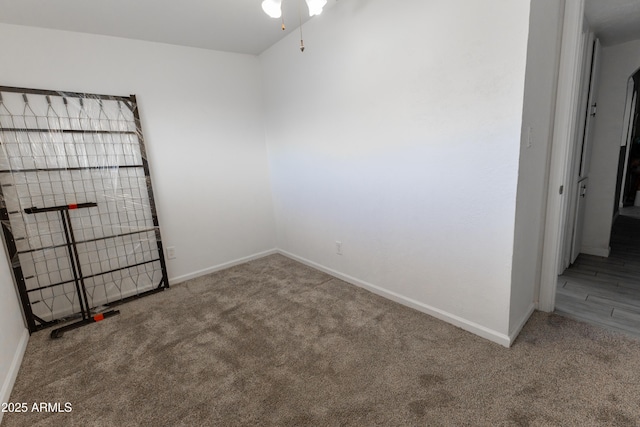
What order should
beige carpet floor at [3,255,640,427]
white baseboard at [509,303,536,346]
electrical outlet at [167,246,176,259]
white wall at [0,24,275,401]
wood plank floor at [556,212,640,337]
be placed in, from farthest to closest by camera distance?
electrical outlet at [167,246,176,259] → white wall at [0,24,275,401] → wood plank floor at [556,212,640,337] → white baseboard at [509,303,536,346] → beige carpet floor at [3,255,640,427]

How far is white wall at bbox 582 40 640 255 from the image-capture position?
9.43ft

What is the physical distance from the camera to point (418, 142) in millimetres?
1988

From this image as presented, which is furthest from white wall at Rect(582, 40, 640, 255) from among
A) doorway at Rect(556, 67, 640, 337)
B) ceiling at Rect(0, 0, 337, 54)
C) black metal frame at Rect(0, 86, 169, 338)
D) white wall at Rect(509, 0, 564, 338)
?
black metal frame at Rect(0, 86, 169, 338)

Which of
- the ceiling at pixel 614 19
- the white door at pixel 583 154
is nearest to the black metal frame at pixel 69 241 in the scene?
the ceiling at pixel 614 19

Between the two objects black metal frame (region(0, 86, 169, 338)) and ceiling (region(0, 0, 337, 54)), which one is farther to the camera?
black metal frame (region(0, 86, 169, 338))

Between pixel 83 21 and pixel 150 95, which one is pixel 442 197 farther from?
pixel 83 21

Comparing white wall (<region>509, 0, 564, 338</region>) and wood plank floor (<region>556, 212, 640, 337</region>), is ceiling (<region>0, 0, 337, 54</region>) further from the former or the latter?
wood plank floor (<region>556, 212, 640, 337</region>)

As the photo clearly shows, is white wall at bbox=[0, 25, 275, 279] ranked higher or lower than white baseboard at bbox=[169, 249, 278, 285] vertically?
higher

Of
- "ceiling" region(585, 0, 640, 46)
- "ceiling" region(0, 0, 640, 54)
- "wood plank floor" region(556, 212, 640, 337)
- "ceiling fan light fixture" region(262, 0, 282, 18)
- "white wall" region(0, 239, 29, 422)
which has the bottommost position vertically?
"wood plank floor" region(556, 212, 640, 337)

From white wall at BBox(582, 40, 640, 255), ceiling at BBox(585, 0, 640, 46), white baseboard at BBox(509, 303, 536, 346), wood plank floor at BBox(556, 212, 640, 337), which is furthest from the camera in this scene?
white wall at BBox(582, 40, 640, 255)

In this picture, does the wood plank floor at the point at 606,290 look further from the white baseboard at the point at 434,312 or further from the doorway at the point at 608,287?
the white baseboard at the point at 434,312

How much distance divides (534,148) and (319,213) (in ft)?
6.10

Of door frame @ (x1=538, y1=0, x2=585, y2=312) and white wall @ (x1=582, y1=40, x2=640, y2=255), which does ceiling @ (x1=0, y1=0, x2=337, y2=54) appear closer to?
door frame @ (x1=538, y1=0, x2=585, y2=312)

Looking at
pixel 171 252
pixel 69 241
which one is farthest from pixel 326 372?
pixel 69 241
